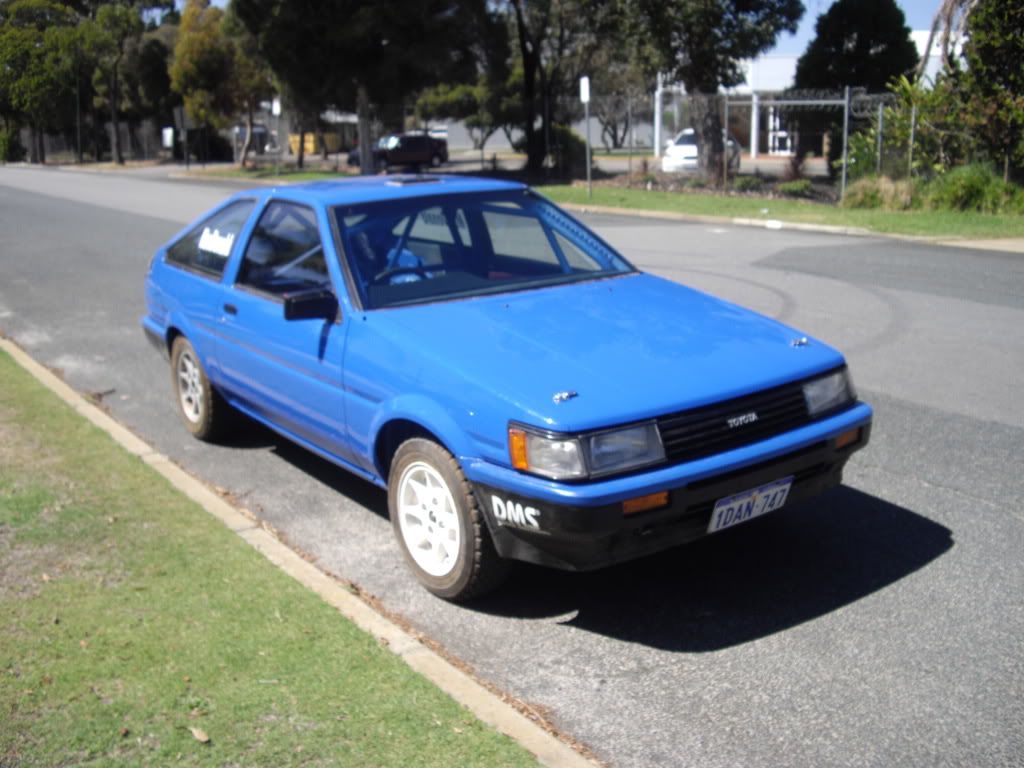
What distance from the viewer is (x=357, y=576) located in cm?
491

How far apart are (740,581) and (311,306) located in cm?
225

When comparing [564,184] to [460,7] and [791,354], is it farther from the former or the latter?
[791,354]

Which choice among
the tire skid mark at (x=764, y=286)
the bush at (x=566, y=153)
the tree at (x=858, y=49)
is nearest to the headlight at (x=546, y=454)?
the tire skid mark at (x=764, y=286)

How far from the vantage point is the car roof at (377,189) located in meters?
5.59

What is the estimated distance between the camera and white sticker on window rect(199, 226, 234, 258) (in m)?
6.41

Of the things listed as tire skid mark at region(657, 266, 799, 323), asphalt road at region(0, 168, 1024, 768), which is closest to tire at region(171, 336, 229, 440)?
asphalt road at region(0, 168, 1024, 768)

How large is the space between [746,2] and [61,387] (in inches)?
859

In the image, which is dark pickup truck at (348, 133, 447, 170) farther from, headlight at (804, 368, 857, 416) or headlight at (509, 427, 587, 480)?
headlight at (509, 427, 587, 480)

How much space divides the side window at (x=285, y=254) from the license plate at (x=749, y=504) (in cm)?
220

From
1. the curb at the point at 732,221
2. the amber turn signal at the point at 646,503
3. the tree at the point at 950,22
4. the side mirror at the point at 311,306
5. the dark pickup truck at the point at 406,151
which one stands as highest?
the tree at the point at 950,22

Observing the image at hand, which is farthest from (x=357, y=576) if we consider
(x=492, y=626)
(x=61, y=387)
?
(x=61, y=387)

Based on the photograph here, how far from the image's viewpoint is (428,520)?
4590 millimetres

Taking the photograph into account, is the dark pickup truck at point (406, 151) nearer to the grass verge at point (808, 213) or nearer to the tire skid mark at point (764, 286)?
the grass verge at point (808, 213)

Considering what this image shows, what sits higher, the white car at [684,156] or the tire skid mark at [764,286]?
the white car at [684,156]
